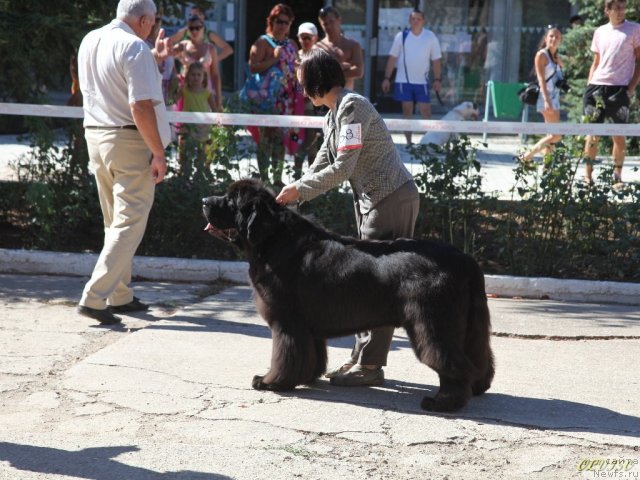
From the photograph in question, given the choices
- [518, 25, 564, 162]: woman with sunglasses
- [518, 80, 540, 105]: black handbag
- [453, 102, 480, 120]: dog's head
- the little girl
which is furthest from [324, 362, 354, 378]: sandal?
[453, 102, 480, 120]: dog's head

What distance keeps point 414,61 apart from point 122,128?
8388mm

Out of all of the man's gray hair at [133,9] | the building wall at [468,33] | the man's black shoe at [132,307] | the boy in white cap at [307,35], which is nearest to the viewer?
the man's gray hair at [133,9]

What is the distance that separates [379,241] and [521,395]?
117cm

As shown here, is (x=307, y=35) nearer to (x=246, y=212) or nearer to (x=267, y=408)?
(x=246, y=212)

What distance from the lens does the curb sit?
703 centimetres

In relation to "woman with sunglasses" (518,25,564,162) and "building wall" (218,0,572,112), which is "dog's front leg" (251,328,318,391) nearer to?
"woman with sunglasses" (518,25,564,162)

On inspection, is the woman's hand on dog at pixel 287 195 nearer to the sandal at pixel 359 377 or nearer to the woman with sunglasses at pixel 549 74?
the sandal at pixel 359 377

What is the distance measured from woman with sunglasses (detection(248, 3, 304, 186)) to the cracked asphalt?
7.84 feet

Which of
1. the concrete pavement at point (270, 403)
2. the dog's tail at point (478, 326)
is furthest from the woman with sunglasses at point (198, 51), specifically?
the dog's tail at point (478, 326)

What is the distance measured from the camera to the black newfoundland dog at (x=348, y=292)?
15.0 ft

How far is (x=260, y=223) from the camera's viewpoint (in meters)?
4.84

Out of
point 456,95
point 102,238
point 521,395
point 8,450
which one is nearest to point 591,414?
point 521,395

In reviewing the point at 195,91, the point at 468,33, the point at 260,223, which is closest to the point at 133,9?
the point at 260,223

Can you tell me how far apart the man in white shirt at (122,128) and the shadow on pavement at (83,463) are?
205 centimetres
